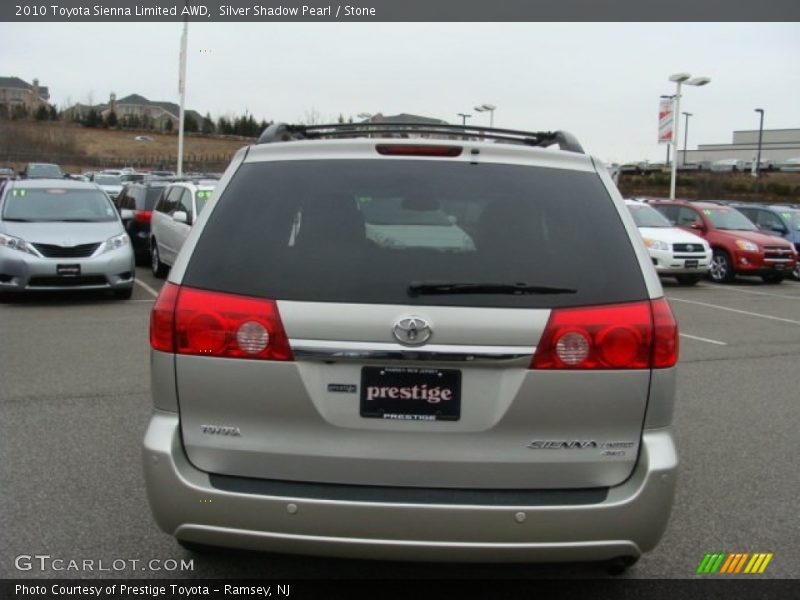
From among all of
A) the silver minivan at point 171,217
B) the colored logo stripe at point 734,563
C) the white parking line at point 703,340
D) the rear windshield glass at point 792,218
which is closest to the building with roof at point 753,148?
the rear windshield glass at point 792,218

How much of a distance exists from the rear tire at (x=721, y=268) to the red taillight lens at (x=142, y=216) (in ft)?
41.8

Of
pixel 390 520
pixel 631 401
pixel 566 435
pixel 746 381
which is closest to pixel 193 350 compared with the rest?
pixel 390 520

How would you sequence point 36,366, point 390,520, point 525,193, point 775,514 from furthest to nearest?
point 36,366
point 775,514
point 525,193
point 390,520

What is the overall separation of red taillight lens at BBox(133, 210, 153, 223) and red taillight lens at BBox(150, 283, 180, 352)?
15.8 metres

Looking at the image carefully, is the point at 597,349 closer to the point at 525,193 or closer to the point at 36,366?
the point at 525,193

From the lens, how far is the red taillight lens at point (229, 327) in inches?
115

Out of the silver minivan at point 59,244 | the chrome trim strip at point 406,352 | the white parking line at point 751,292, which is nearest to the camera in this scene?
the chrome trim strip at point 406,352

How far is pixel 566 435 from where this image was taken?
2953 millimetres

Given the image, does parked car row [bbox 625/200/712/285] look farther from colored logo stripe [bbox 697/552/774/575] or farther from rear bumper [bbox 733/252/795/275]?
colored logo stripe [bbox 697/552/774/575]

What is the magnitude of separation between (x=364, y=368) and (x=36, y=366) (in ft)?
20.3

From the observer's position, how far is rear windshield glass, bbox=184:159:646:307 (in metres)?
2.98

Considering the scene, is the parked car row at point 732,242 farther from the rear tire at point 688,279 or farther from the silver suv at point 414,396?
the silver suv at point 414,396

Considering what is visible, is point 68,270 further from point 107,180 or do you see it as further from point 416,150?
point 107,180

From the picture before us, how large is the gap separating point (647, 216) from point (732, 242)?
199 cm
